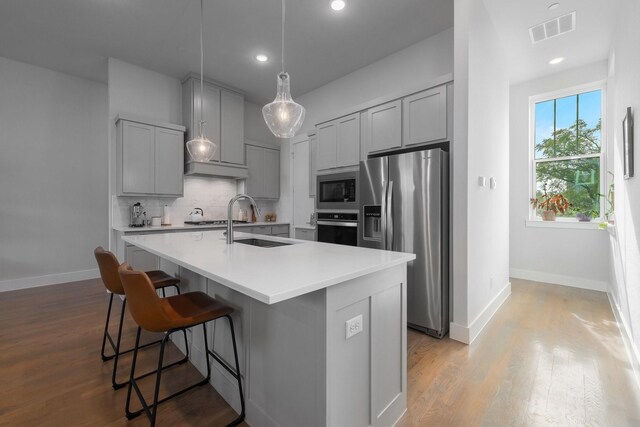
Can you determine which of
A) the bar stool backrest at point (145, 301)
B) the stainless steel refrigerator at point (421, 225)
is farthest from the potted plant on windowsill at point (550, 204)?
the bar stool backrest at point (145, 301)

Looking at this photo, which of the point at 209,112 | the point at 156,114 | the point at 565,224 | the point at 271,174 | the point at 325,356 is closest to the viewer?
the point at 325,356

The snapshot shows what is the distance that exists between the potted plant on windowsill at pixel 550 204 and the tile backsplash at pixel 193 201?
16.1 feet

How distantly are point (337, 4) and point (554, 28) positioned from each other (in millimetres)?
2419

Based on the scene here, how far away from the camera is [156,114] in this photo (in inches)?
174

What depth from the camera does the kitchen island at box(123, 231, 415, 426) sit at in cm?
117

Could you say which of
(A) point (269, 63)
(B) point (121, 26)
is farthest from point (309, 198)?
(B) point (121, 26)

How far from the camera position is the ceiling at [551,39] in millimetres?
2795

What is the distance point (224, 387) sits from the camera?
5.84ft

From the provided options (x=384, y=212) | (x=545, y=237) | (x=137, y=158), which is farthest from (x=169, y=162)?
(x=545, y=237)

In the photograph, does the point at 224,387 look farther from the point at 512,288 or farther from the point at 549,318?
the point at 512,288

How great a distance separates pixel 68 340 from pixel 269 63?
4088 mm

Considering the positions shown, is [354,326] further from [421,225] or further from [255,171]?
[255,171]

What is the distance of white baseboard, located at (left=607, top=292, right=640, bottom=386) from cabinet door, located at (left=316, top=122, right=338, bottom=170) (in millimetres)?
3181

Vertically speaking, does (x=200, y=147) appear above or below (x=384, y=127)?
below
